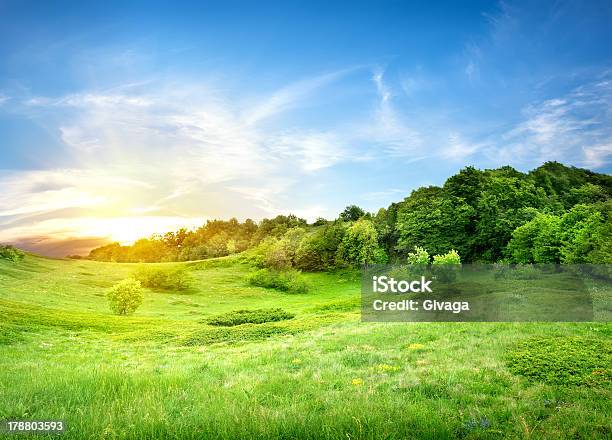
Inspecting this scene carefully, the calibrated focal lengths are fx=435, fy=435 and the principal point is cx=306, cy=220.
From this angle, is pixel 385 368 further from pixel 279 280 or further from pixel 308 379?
pixel 279 280

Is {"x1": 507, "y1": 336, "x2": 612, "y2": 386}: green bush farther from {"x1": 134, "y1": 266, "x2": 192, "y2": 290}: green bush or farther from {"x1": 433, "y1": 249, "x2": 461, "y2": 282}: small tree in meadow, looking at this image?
{"x1": 134, "y1": 266, "x2": 192, "y2": 290}: green bush

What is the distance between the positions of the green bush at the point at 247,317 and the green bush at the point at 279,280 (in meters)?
12.4

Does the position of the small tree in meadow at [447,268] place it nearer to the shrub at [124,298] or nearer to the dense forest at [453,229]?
the dense forest at [453,229]

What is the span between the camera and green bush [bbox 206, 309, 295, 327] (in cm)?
2721

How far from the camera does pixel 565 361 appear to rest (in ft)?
34.1

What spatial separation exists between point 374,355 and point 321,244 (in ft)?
162

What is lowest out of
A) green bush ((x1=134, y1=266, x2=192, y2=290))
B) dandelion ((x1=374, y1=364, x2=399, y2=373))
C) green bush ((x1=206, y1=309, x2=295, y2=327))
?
green bush ((x1=206, y1=309, x2=295, y2=327))

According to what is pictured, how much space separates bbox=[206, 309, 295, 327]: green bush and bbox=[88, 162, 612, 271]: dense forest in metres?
12.6

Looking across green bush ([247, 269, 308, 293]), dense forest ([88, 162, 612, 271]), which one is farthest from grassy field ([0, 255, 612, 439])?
dense forest ([88, 162, 612, 271])

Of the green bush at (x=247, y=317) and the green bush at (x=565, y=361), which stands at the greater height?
the green bush at (x=565, y=361)

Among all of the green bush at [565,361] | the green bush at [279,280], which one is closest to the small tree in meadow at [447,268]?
the green bush at [279,280]

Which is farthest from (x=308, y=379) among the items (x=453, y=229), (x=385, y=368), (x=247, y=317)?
(x=453, y=229)

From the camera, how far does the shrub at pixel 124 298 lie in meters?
28.0

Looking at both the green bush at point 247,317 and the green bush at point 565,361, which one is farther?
the green bush at point 247,317
